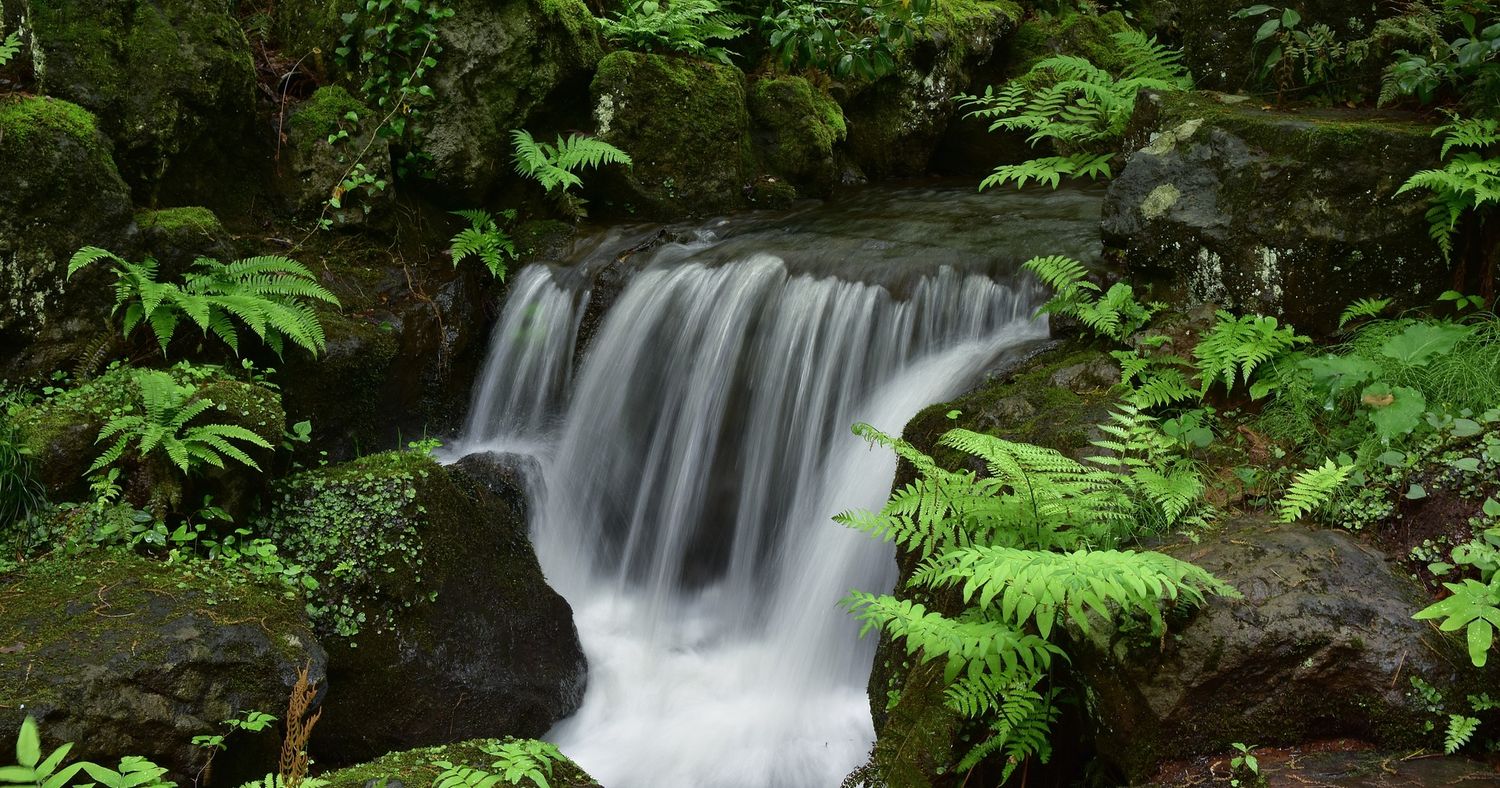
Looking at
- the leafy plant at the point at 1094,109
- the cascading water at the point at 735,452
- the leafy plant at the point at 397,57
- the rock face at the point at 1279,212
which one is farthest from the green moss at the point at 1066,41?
→ the leafy plant at the point at 397,57

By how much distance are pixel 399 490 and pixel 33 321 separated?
7.72 ft

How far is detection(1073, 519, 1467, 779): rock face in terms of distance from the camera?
10.1 ft

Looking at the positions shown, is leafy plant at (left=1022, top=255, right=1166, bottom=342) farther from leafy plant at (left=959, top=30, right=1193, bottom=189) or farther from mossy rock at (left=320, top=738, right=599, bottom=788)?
mossy rock at (left=320, top=738, right=599, bottom=788)

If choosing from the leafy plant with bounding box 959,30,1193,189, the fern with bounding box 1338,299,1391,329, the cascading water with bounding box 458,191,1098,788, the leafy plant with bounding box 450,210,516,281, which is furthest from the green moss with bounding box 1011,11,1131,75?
the fern with bounding box 1338,299,1391,329

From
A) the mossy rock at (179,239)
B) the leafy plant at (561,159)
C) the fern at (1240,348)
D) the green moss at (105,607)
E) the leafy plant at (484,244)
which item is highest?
the leafy plant at (561,159)

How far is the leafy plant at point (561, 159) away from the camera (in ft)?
27.1

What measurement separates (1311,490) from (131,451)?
5296 mm

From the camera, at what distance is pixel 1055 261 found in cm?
574

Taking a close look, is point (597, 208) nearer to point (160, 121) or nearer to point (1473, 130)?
point (160, 121)

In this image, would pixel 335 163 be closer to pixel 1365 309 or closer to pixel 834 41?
pixel 834 41

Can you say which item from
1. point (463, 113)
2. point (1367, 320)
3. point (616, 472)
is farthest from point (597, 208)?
point (1367, 320)

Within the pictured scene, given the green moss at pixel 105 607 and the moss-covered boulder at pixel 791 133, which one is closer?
the green moss at pixel 105 607

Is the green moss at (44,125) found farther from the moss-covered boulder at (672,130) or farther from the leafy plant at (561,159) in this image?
the moss-covered boulder at (672,130)

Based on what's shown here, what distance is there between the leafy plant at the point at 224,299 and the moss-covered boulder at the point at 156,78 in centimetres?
110
